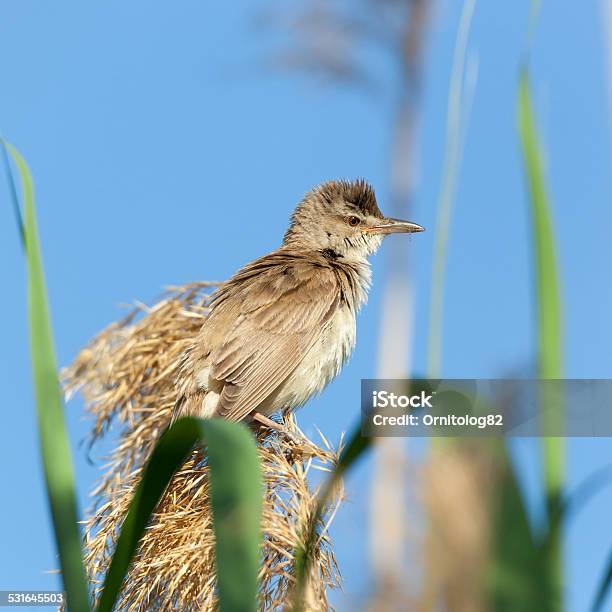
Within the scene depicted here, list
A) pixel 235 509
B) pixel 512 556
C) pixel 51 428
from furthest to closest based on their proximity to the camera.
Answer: pixel 51 428 → pixel 235 509 → pixel 512 556

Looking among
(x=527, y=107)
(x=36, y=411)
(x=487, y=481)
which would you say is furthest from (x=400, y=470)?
(x=36, y=411)

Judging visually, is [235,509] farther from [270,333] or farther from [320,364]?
[320,364]

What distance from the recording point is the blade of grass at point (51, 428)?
5.68ft

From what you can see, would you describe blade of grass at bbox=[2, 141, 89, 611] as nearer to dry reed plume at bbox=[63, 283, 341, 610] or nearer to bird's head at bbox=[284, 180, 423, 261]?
dry reed plume at bbox=[63, 283, 341, 610]

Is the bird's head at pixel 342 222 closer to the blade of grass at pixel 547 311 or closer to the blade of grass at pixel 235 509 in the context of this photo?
the blade of grass at pixel 547 311

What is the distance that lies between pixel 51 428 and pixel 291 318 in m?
3.20

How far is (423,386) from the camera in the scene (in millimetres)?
1767

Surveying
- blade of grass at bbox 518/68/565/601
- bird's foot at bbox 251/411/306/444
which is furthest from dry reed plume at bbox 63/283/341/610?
blade of grass at bbox 518/68/565/601

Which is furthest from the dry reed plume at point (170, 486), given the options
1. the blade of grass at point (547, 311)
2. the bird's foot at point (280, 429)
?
the blade of grass at point (547, 311)

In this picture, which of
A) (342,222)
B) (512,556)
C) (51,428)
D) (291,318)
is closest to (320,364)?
(291,318)

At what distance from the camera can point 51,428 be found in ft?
6.07

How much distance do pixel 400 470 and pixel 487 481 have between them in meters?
0.11

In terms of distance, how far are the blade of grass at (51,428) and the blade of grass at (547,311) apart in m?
0.96

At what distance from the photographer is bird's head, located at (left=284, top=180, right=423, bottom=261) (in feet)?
18.9
